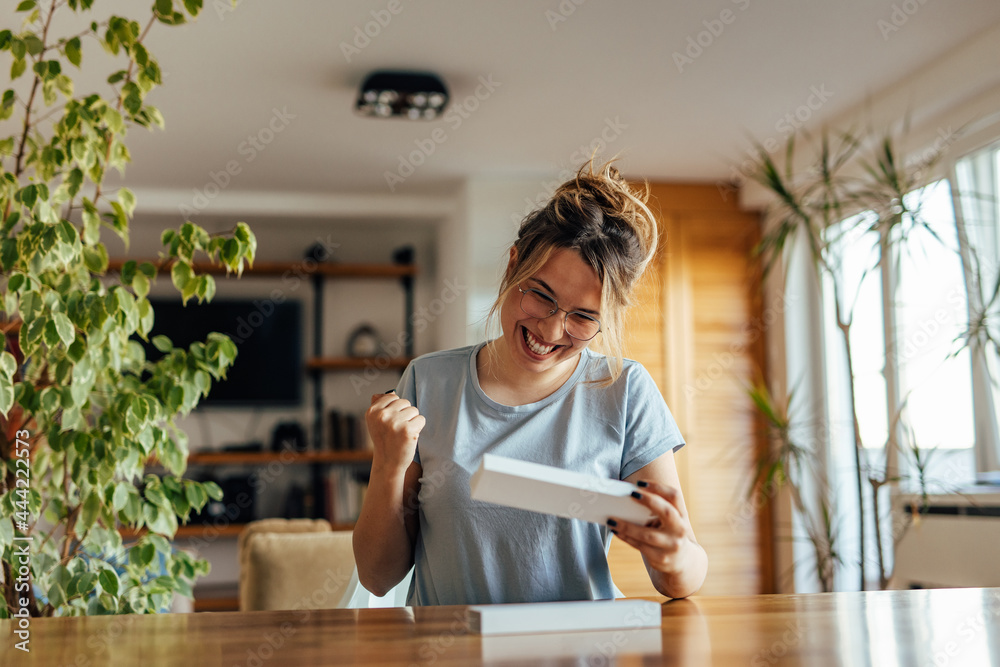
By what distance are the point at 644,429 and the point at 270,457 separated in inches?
170

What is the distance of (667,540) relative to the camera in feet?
3.40

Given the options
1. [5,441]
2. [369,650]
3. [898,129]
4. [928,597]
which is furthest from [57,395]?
[898,129]

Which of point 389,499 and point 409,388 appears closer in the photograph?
point 389,499

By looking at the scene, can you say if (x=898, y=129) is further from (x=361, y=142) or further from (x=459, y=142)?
(x=361, y=142)

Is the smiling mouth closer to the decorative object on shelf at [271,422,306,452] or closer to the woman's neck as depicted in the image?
the woman's neck

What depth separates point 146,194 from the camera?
5066 mm

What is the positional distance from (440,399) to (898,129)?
3296 millimetres

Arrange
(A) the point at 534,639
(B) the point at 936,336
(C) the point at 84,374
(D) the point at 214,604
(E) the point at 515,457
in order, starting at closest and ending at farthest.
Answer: (A) the point at 534,639 → (E) the point at 515,457 → (C) the point at 84,374 → (B) the point at 936,336 → (D) the point at 214,604

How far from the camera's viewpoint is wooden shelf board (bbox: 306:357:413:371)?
5395 millimetres

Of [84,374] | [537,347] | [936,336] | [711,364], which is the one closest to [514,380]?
[537,347]

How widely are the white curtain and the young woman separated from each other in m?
2.60

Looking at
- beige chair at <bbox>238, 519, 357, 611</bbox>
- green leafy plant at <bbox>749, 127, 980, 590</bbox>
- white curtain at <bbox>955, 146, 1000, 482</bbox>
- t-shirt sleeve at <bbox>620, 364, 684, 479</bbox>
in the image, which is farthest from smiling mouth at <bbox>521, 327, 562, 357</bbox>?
white curtain at <bbox>955, 146, 1000, 482</bbox>

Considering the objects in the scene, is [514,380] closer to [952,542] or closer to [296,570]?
[296,570]

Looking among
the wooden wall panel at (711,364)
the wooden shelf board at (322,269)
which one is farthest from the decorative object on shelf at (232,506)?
the wooden wall panel at (711,364)
